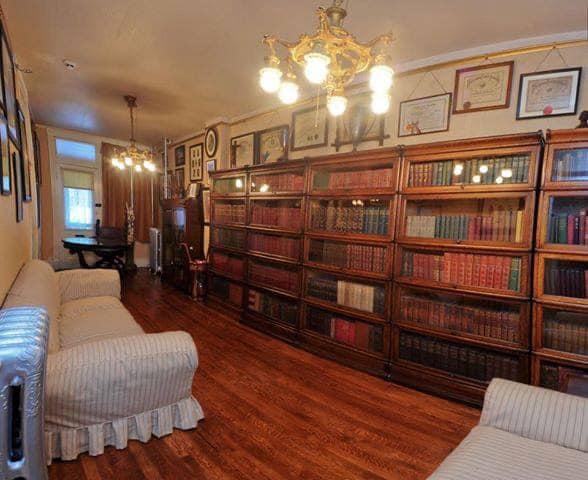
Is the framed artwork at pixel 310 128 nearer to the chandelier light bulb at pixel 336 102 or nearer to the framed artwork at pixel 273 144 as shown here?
the framed artwork at pixel 273 144

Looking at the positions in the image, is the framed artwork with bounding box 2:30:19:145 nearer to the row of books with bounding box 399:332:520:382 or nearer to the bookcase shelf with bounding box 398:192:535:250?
the bookcase shelf with bounding box 398:192:535:250

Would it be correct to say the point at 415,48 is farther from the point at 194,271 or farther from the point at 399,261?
the point at 194,271

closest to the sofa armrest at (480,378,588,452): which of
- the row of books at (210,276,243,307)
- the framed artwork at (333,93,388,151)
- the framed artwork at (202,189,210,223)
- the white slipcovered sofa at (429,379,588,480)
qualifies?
the white slipcovered sofa at (429,379,588,480)

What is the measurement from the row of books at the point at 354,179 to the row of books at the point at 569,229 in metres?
1.07

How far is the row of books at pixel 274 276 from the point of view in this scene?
10.9 feet

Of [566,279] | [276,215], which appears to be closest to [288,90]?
[276,215]

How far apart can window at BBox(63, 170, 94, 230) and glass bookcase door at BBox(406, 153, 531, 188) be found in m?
6.37

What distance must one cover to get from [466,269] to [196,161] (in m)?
4.67

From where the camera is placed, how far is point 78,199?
20.6 ft

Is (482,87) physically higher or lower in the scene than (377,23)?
lower

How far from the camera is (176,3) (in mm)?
2115

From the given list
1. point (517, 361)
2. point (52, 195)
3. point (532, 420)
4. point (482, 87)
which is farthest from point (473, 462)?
point (52, 195)

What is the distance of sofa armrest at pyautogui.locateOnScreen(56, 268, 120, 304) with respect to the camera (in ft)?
10.5

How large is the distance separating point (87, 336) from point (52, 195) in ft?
16.2
